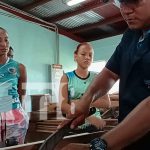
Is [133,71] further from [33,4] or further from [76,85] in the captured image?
[33,4]

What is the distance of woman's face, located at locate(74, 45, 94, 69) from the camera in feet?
9.45

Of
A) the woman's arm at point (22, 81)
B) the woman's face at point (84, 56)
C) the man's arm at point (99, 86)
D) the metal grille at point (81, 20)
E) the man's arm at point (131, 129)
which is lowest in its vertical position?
the man's arm at point (131, 129)

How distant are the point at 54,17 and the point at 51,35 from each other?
552 millimetres

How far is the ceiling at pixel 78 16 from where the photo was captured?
22.4 feet

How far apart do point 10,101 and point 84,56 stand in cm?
86

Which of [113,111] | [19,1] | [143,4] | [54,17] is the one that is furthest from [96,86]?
[54,17]

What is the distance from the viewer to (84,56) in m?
2.91

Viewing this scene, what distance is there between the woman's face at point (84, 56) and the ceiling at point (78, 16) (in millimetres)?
3674

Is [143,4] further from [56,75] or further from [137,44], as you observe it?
[56,75]

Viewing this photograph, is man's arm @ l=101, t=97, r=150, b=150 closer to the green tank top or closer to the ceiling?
the green tank top

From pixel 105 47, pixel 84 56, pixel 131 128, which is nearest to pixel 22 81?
pixel 84 56

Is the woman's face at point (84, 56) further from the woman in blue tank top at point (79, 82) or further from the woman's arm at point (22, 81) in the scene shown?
the woman's arm at point (22, 81)

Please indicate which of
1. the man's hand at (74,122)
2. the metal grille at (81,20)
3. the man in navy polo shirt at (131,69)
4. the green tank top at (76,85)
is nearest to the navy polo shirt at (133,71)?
the man in navy polo shirt at (131,69)

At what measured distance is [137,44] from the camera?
1.15 m
